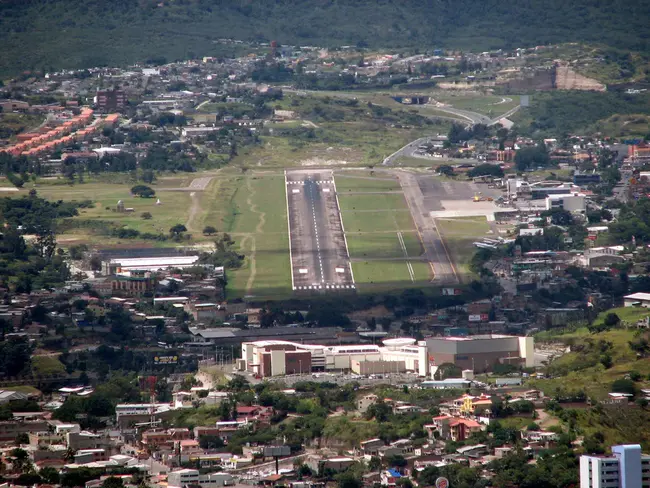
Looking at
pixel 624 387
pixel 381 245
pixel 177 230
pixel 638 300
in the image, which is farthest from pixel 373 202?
pixel 624 387

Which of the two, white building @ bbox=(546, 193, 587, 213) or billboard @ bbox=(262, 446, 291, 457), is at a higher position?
white building @ bbox=(546, 193, 587, 213)

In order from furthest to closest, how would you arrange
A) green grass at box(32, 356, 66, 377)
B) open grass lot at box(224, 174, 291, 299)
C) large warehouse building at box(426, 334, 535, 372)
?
1. open grass lot at box(224, 174, 291, 299)
2. green grass at box(32, 356, 66, 377)
3. large warehouse building at box(426, 334, 535, 372)

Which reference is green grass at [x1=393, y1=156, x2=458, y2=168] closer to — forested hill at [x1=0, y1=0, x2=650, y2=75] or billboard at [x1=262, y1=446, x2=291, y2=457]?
forested hill at [x1=0, y1=0, x2=650, y2=75]

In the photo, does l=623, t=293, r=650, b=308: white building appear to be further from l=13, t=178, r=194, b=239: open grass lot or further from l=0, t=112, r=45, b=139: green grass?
l=0, t=112, r=45, b=139: green grass

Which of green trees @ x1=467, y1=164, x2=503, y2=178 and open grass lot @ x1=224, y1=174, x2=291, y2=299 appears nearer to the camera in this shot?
open grass lot @ x1=224, y1=174, x2=291, y2=299

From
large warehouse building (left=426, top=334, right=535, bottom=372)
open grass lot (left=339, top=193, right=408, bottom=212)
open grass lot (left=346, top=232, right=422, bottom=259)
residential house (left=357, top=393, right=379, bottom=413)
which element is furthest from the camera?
open grass lot (left=339, top=193, right=408, bottom=212)

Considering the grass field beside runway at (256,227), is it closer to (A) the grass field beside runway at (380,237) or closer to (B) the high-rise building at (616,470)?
(A) the grass field beside runway at (380,237)

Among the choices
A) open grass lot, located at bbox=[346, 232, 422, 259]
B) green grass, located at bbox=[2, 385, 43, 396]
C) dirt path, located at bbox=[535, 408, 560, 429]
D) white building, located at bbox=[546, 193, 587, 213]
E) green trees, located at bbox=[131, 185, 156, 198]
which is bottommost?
dirt path, located at bbox=[535, 408, 560, 429]

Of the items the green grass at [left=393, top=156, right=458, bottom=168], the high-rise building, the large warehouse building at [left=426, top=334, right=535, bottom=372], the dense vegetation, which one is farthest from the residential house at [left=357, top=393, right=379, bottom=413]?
the dense vegetation
